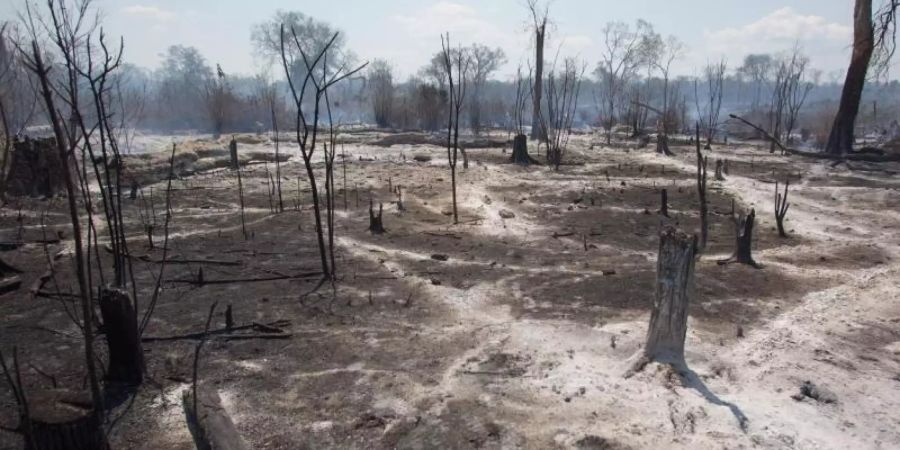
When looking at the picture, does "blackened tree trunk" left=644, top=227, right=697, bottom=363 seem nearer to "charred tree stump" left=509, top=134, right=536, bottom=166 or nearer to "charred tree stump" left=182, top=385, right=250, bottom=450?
"charred tree stump" left=182, top=385, right=250, bottom=450

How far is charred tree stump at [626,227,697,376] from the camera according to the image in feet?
11.0

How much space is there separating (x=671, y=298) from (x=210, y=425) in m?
2.69

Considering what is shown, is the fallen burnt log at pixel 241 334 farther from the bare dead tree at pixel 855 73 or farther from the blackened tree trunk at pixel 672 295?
the bare dead tree at pixel 855 73

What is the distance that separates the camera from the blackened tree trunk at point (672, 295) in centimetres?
335

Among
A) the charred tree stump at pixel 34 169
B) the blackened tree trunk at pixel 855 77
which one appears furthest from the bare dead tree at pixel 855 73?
the charred tree stump at pixel 34 169

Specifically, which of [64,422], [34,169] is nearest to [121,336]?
[64,422]

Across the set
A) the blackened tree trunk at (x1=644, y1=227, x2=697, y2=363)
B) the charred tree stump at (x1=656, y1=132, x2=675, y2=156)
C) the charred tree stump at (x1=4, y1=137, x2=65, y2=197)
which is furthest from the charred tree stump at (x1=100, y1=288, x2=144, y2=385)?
the charred tree stump at (x1=656, y1=132, x2=675, y2=156)

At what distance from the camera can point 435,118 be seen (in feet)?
86.2

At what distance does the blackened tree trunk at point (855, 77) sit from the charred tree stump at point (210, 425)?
14.7m

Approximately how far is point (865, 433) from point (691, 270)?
46.0 inches

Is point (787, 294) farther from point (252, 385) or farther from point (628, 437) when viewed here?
point (252, 385)

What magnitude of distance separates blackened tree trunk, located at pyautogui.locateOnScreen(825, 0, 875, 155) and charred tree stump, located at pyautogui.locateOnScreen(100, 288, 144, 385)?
584 inches

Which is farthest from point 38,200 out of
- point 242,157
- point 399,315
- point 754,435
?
point 754,435

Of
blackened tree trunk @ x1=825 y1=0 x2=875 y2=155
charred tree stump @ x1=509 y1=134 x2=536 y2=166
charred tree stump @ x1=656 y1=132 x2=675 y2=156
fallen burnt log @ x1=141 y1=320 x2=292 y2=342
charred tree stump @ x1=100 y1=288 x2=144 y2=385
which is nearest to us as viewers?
charred tree stump @ x1=100 y1=288 x2=144 y2=385
